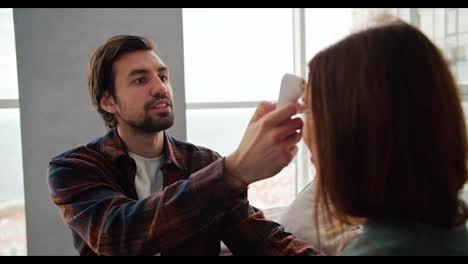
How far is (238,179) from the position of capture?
0.71 metres

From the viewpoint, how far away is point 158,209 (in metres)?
0.77

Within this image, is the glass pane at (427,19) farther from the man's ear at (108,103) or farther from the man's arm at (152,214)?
the man's arm at (152,214)

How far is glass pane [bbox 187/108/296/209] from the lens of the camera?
2833 millimetres

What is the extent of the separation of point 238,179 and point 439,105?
0.37m

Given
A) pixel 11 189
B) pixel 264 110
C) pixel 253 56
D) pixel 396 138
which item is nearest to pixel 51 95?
pixel 11 189

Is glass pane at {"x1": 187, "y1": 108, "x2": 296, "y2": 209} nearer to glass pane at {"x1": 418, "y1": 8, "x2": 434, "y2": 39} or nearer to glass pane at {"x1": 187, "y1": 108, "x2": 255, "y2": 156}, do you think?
glass pane at {"x1": 187, "y1": 108, "x2": 255, "y2": 156}

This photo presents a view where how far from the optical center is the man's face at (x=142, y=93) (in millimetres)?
1277

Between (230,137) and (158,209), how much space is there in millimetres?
2255

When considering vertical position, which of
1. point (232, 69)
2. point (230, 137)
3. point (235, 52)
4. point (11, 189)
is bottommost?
point (11, 189)

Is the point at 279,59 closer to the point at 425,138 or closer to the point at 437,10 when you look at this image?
the point at 437,10

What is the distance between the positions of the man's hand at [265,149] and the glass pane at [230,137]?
2.10 m

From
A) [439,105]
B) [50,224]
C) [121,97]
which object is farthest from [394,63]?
[50,224]

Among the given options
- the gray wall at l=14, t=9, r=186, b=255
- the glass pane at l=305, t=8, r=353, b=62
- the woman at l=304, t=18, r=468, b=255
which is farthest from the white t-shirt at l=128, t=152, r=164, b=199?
the glass pane at l=305, t=8, r=353, b=62

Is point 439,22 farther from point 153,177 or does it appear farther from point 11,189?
point 11,189
